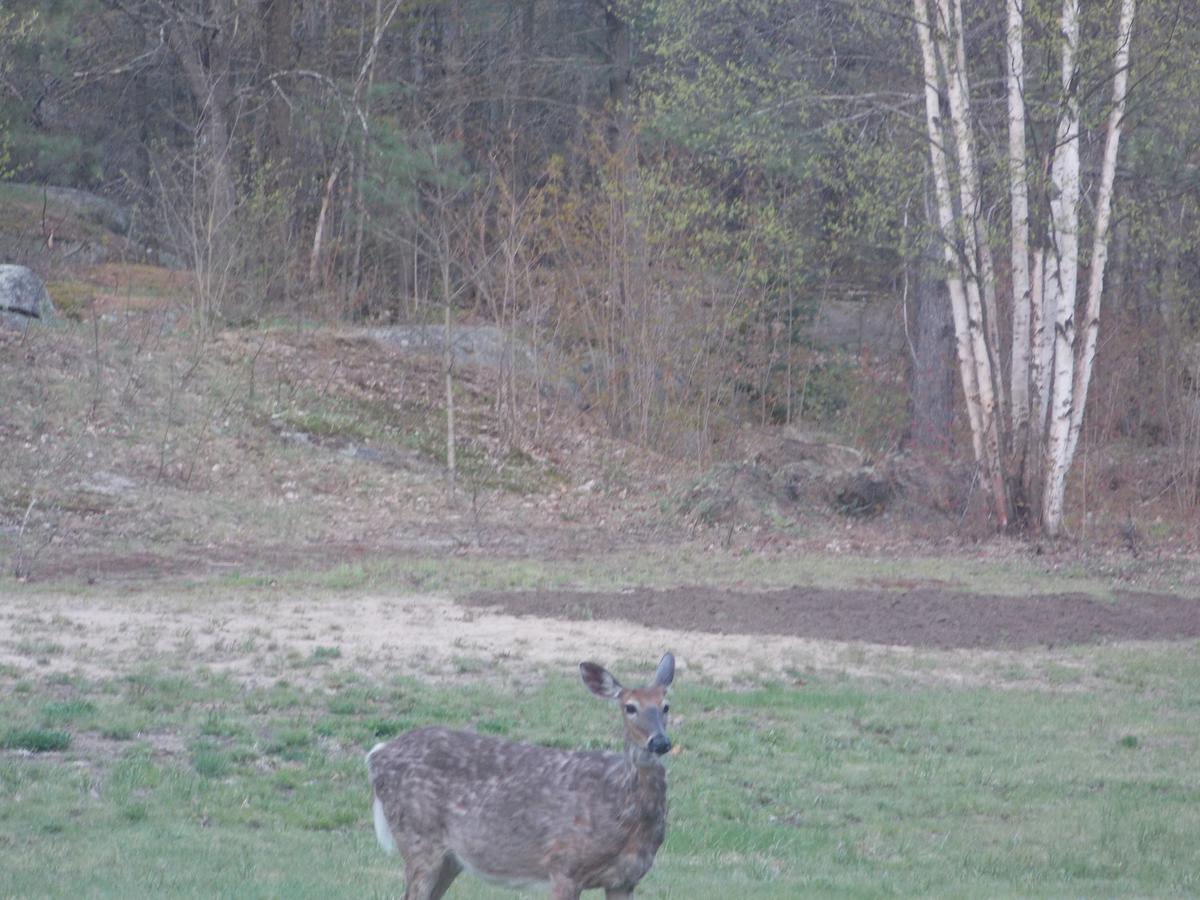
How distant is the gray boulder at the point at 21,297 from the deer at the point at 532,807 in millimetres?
22064

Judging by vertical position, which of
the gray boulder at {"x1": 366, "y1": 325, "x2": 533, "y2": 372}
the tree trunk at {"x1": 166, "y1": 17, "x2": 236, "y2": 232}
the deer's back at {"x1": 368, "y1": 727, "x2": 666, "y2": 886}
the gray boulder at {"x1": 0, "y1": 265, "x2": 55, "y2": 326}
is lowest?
the deer's back at {"x1": 368, "y1": 727, "x2": 666, "y2": 886}

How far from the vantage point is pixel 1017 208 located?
21.7 m

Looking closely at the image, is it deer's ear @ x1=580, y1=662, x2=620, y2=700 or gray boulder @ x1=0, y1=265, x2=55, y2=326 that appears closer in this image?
deer's ear @ x1=580, y1=662, x2=620, y2=700

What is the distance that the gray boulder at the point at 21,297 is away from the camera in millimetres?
26786

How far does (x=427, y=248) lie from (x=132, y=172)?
1214cm

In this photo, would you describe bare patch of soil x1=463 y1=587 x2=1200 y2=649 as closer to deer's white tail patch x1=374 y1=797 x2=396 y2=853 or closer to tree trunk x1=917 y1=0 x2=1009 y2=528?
tree trunk x1=917 y1=0 x2=1009 y2=528

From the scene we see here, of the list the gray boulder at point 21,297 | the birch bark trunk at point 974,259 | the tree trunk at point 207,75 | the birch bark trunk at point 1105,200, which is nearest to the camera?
the birch bark trunk at point 1105,200

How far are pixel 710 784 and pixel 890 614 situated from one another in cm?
677

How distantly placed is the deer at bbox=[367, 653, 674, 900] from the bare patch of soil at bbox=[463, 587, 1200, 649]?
8.26m

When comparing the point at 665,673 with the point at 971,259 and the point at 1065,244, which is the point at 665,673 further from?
the point at 971,259

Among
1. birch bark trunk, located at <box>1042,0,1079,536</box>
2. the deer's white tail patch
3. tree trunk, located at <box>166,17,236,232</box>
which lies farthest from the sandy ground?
tree trunk, located at <box>166,17,236,232</box>

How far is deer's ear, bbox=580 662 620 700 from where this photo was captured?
6461 mm

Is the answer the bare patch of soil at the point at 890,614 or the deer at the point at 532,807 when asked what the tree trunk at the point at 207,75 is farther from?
the deer at the point at 532,807

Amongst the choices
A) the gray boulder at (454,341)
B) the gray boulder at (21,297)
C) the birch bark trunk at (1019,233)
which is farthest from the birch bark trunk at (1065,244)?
the gray boulder at (21,297)
